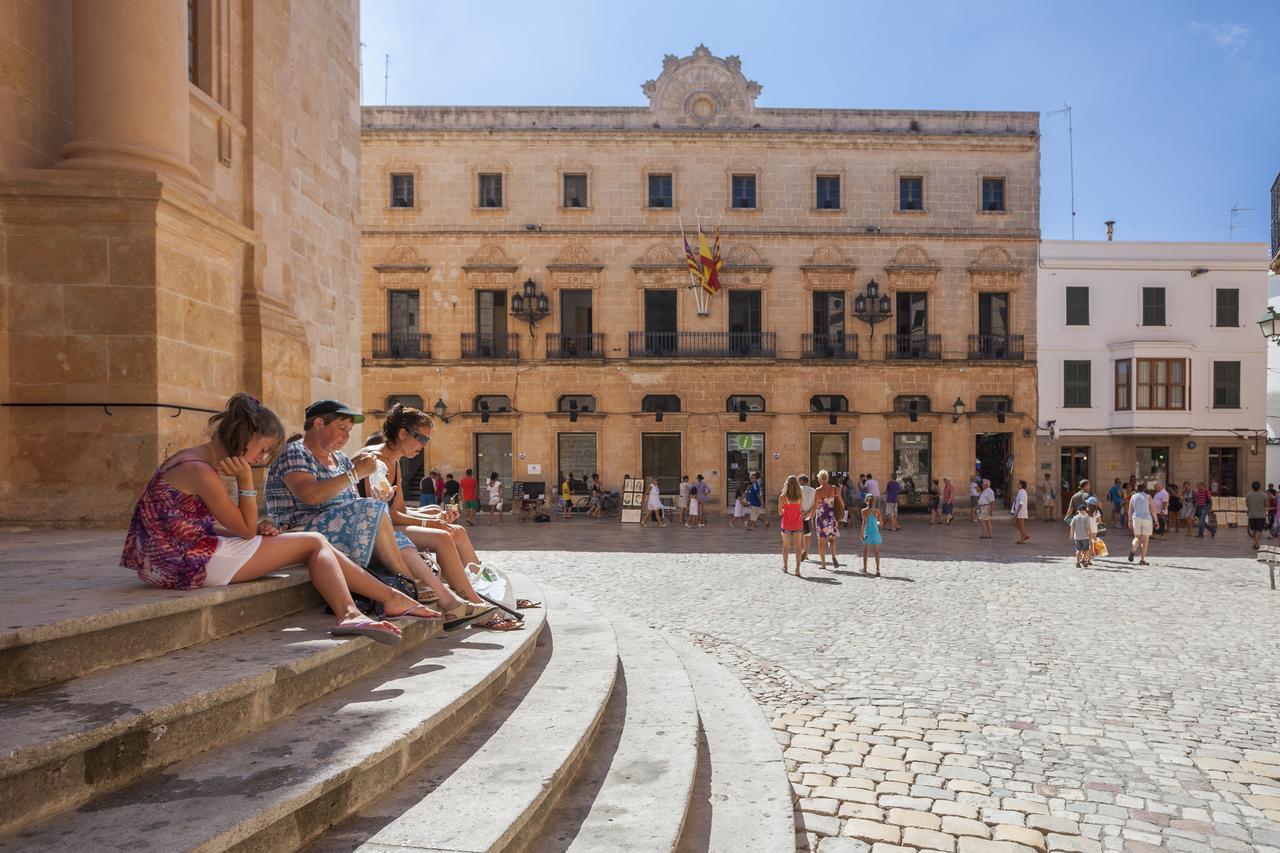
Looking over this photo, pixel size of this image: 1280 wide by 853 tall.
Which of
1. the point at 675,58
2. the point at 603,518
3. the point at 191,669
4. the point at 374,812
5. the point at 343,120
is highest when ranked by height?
the point at 675,58

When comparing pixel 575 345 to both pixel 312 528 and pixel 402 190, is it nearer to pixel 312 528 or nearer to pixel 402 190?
pixel 402 190

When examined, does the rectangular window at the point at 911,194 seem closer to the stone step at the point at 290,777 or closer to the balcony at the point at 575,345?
the balcony at the point at 575,345

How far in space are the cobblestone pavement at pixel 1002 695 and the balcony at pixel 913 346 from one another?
1425 centimetres

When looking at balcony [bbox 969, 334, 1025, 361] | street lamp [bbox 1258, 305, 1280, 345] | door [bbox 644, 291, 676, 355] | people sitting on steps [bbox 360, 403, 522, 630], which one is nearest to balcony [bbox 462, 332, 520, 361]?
door [bbox 644, 291, 676, 355]

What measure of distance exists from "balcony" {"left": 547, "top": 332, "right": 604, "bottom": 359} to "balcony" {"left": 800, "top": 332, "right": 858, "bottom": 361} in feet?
22.1

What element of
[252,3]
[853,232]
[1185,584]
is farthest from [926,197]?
[252,3]

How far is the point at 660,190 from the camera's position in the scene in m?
26.4

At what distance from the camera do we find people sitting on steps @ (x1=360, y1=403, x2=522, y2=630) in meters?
5.05

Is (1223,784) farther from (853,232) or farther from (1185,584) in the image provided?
(853,232)

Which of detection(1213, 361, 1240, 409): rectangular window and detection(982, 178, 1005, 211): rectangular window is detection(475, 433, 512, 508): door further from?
detection(1213, 361, 1240, 409): rectangular window

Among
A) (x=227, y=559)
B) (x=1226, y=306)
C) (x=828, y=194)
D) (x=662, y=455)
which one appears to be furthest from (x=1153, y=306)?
(x=227, y=559)

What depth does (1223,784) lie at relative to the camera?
165 inches

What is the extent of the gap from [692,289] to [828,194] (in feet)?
18.8

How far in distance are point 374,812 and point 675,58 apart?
89.0ft
